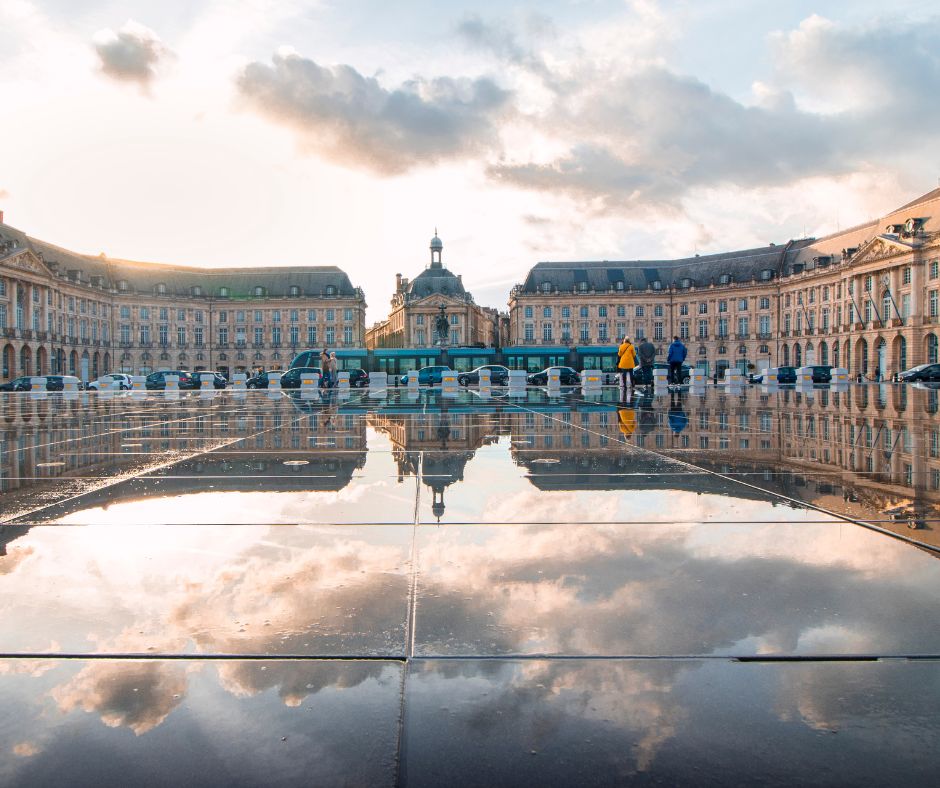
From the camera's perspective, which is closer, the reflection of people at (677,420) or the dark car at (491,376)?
the reflection of people at (677,420)

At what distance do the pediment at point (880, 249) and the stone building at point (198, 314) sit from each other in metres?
62.5

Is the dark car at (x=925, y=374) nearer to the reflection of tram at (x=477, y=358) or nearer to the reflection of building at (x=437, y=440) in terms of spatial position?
the reflection of tram at (x=477, y=358)

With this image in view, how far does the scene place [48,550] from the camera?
3.60 metres

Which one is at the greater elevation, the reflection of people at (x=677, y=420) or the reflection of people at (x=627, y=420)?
the reflection of people at (x=627, y=420)

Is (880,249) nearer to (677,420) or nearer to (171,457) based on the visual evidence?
(677,420)

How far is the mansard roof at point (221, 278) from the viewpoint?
9388cm

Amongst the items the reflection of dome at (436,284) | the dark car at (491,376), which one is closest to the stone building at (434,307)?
the reflection of dome at (436,284)

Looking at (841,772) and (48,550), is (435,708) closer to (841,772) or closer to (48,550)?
(841,772)

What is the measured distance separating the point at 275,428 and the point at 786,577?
9279mm

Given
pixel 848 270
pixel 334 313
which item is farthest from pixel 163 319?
pixel 848 270

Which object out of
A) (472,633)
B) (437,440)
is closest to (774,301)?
(437,440)

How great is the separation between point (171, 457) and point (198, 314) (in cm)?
9772

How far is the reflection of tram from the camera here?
56.2m

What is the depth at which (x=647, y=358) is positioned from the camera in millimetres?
27031
